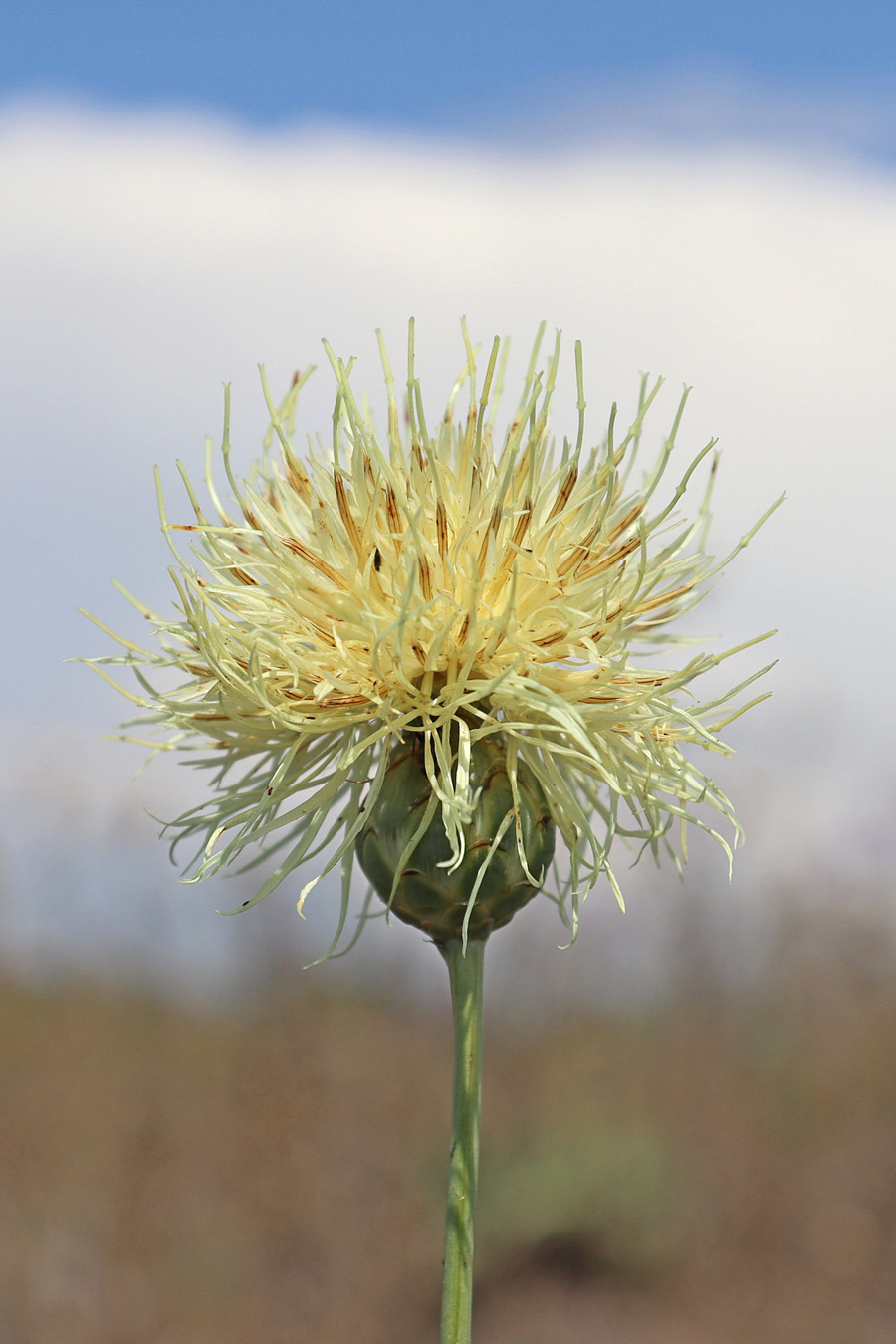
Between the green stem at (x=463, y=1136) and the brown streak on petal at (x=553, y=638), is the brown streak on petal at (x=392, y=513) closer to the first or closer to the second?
the brown streak on petal at (x=553, y=638)

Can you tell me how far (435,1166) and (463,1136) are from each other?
261 inches

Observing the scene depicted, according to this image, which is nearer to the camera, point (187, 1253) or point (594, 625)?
point (594, 625)

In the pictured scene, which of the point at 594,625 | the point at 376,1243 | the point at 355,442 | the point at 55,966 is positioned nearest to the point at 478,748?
the point at 594,625

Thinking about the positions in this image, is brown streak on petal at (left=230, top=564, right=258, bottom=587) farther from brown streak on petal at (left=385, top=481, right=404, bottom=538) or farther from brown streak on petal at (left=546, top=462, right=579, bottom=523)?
brown streak on petal at (left=546, top=462, right=579, bottom=523)

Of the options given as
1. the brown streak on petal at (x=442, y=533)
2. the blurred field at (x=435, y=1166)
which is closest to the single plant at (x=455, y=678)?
the brown streak on petal at (x=442, y=533)

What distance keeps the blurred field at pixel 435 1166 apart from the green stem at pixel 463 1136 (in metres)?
6.08

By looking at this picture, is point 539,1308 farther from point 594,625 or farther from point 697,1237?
point 594,625

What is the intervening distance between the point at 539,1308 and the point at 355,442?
24.9 ft

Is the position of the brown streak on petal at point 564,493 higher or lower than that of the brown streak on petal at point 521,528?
higher

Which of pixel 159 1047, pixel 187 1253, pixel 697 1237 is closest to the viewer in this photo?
pixel 187 1253

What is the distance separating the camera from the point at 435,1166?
810 centimetres

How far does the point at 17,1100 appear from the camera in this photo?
27.2 feet

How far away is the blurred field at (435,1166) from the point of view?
7477mm

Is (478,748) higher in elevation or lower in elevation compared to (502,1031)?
higher
